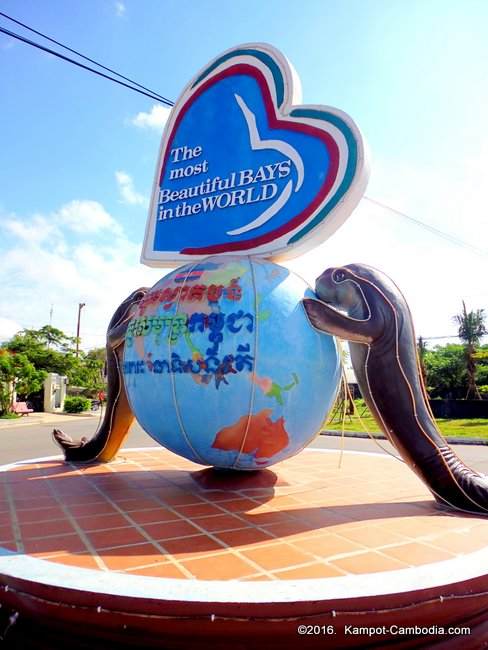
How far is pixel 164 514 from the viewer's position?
4.64m

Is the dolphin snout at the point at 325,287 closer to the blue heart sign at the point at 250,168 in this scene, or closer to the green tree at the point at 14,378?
the blue heart sign at the point at 250,168

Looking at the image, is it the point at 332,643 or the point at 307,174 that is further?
the point at 307,174

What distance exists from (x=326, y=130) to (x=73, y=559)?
15.6ft

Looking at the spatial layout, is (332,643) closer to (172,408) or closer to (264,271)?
(172,408)

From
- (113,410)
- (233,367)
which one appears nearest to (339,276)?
(233,367)


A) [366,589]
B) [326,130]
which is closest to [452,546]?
[366,589]

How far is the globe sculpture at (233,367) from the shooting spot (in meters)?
4.78

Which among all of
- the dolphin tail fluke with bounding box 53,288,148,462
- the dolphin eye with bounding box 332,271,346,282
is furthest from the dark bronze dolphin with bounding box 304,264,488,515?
the dolphin tail fluke with bounding box 53,288,148,462

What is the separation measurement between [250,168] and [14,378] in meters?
21.6

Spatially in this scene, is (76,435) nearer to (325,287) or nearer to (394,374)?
(325,287)

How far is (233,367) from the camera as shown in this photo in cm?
474

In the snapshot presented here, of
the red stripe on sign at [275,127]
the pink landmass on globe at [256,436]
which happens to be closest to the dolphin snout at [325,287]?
the red stripe on sign at [275,127]

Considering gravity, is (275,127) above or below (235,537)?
above

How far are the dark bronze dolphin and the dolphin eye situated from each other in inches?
1.2
